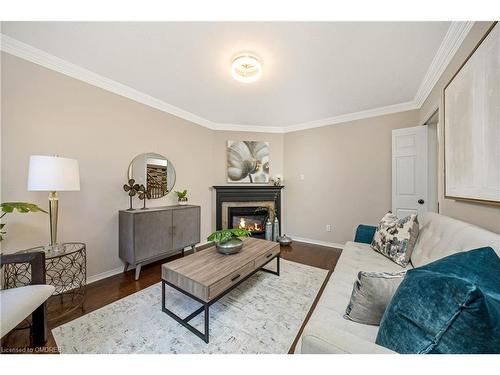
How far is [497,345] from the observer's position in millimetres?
428

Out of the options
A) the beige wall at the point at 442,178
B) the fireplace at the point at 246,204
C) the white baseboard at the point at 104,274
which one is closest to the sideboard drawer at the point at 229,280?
the beige wall at the point at 442,178

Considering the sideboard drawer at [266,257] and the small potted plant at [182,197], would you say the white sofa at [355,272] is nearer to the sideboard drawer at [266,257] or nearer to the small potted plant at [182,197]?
the sideboard drawer at [266,257]

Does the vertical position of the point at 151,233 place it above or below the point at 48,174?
below

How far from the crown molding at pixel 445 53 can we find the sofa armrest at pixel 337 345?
2166 millimetres

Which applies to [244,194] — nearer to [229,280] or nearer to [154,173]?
[154,173]

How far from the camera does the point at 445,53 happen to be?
1.67 metres

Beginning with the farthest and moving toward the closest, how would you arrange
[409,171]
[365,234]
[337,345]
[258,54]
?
[409,171], [365,234], [258,54], [337,345]

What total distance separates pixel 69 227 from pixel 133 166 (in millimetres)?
939

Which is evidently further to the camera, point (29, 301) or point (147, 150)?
point (147, 150)

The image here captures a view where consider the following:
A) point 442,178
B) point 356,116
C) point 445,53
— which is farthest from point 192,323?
point 356,116

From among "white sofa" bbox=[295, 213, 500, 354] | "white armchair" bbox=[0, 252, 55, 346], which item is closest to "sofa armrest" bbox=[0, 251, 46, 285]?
"white armchair" bbox=[0, 252, 55, 346]

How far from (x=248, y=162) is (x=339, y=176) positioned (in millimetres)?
1717

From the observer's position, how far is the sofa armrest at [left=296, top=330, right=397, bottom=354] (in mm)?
580

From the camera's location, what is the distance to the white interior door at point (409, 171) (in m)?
2.53
